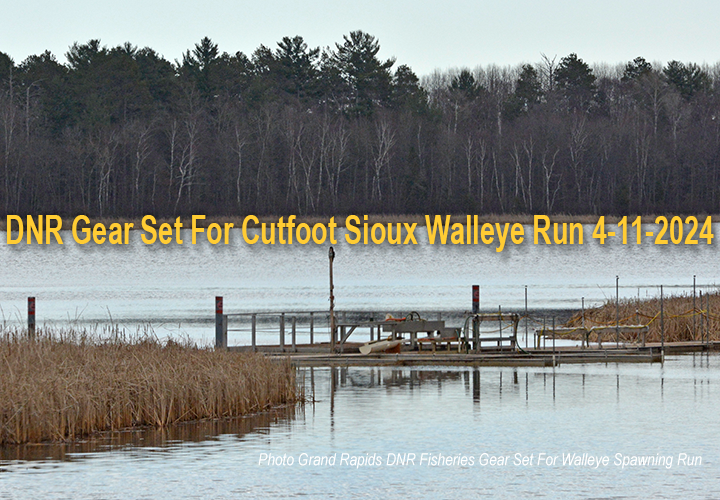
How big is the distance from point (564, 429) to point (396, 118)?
103m

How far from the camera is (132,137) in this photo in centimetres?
11275

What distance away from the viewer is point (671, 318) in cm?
3359

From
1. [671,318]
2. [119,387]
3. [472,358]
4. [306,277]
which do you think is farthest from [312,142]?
[119,387]

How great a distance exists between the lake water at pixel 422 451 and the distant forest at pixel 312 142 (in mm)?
89101

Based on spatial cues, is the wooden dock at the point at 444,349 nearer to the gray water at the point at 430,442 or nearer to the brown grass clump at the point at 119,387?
the gray water at the point at 430,442

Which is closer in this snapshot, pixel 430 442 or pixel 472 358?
pixel 430 442

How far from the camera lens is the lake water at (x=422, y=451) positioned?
14234 mm

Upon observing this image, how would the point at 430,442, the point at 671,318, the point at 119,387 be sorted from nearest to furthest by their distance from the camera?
the point at 430,442 → the point at 119,387 → the point at 671,318

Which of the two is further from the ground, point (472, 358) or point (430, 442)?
point (472, 358)

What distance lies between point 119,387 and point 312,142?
97.9 metres

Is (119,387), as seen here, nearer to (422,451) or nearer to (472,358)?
(422,451)

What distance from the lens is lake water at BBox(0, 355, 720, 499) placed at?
14.2 meters

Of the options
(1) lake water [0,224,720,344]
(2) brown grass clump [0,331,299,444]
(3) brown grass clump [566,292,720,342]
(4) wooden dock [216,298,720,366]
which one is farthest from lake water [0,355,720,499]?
(1) lake water [0,224,720,344]

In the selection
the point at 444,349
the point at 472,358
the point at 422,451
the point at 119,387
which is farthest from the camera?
the point at 444,349
